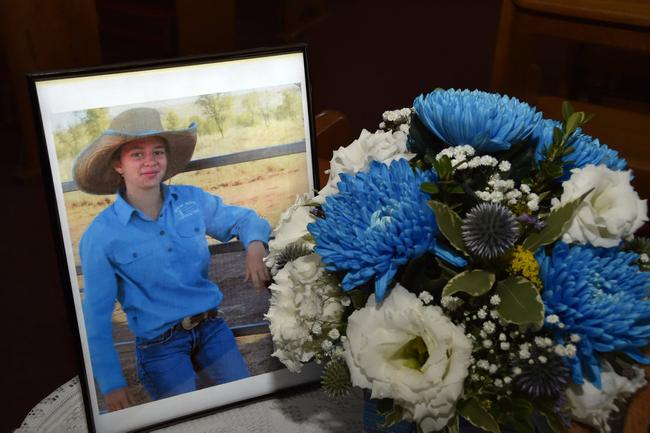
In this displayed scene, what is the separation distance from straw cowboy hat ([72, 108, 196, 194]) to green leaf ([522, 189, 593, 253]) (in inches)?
16.2

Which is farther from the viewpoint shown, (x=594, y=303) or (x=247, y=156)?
(x=247, y=156)

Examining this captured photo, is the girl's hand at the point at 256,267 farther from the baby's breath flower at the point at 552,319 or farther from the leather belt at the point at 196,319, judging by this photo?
the baby's breath flower at the point at 552,319

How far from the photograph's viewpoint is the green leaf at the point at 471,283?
0.56 meters

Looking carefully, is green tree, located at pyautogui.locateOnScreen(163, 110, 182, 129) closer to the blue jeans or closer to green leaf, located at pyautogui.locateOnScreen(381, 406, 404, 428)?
the blue jeans

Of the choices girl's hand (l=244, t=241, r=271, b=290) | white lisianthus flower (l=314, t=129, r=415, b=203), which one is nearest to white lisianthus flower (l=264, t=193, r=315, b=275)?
white lisianthus flower (l=314, t=129, r=415, b=203)

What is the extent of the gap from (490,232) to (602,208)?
0.36 feet

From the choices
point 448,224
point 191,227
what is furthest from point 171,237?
point 448,224

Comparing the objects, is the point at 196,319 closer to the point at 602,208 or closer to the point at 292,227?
the point at 292,227

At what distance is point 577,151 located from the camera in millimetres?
652

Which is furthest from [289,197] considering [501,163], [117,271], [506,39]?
[506,39]

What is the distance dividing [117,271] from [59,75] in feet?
0.71

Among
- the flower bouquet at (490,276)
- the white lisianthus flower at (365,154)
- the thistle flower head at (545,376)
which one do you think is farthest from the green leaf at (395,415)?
the white lisianthus flower at (365,154)

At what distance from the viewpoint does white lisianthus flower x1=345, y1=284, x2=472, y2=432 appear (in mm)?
560

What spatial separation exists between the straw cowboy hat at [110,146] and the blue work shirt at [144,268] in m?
0.03
